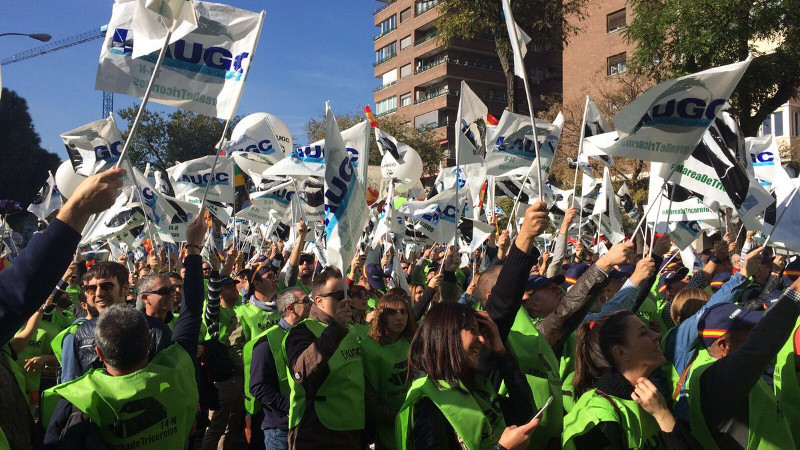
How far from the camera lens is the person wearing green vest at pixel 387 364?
473 centimetres

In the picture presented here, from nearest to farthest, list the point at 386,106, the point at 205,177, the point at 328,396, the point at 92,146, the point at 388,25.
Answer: the point at 328,396
the point at 92,146
the point at 205,177
the point at 386,106
the point at 388,25

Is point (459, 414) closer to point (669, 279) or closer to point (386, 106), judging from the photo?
point (669, 279)

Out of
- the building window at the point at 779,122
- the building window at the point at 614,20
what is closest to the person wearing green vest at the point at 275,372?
the building window at the point at 779,122

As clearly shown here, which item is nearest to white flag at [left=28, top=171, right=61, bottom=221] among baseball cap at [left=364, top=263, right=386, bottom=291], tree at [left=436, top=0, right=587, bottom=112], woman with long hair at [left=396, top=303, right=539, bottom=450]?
baseball cap at [left=364, top=263, right=386, bottom=291]

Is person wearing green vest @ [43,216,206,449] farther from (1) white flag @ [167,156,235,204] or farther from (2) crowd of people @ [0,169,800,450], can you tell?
(1) white flag @ [167,156,235,204]

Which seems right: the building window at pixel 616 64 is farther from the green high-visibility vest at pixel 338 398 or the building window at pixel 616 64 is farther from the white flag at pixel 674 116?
the green high-visibility vest at pixel 338 398

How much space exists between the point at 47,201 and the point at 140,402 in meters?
13.2

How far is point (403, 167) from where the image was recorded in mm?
14945

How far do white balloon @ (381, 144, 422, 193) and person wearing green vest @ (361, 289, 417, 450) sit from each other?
860 centimetres

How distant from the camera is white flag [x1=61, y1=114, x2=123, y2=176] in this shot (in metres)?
10.3

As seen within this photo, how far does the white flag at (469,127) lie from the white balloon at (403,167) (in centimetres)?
385

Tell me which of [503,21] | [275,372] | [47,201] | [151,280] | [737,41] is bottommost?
[275,372]

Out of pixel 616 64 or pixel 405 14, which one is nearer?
pixel 616 64

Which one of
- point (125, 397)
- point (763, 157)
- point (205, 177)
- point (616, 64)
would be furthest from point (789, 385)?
point (616, 64)
